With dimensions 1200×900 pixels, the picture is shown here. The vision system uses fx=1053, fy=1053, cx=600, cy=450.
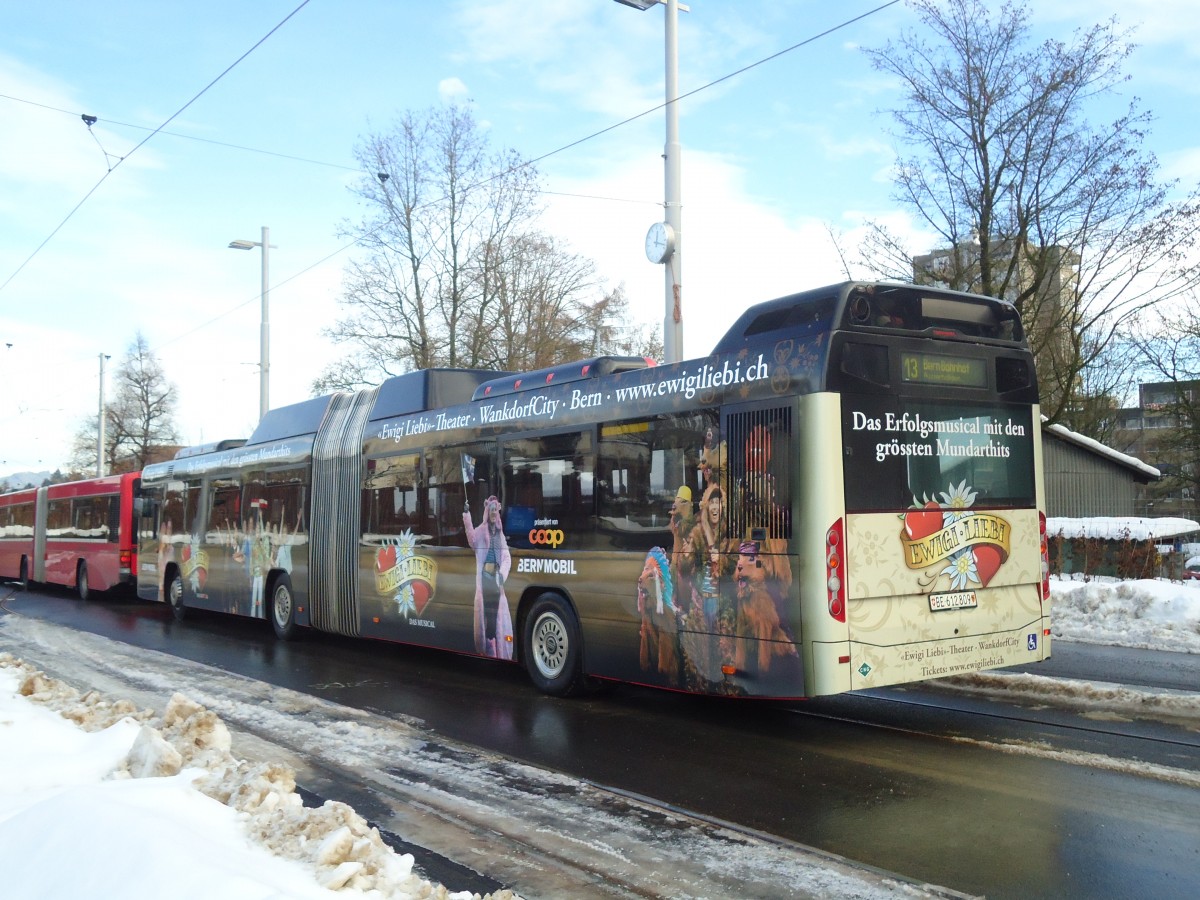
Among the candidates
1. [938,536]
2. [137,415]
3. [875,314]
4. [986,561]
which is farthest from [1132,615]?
[137,415]

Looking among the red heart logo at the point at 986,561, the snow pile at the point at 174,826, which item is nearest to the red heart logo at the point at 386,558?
the snow pile at the point at 174,826

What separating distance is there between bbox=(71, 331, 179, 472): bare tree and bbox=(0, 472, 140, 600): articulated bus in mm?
31059

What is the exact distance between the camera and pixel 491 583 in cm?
1068

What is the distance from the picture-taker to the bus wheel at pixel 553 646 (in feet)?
31.4

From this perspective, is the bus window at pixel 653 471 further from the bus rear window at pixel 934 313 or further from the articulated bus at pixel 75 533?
the articulated bus at pixel 75 533

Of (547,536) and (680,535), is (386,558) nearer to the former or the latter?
(547,536)

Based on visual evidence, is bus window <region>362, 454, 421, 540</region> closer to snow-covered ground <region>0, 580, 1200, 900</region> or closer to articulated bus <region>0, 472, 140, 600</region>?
snow-covered ground <region>0, 580, 1200, 900</region>

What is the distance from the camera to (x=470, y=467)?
36.5 ft

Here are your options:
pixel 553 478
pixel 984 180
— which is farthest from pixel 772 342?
pixel 984 180

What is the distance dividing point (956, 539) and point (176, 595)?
1549cm

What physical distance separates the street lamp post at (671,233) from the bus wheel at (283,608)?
640 centimetres

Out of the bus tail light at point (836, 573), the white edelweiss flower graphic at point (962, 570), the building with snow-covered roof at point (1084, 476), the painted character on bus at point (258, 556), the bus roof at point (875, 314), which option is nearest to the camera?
the bus tail light at point (836, 573)

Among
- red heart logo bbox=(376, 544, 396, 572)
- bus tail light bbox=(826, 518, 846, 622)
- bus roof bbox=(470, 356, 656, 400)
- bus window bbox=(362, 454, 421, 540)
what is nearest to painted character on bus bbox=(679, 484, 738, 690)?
bus tail light bbox=(826, 518, 846, 622)

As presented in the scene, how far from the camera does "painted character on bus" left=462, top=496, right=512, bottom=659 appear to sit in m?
A: 10.5
